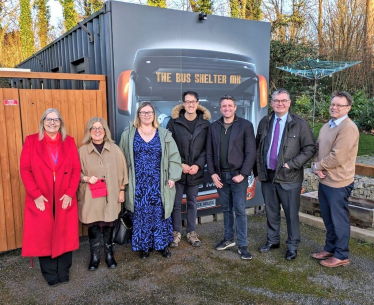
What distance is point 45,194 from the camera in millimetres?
3084

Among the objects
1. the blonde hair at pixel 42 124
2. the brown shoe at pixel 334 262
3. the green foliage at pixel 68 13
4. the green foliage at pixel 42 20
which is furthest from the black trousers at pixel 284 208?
the green foliage at pixel 42 20

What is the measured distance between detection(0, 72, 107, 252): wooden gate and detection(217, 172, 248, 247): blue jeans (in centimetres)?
206

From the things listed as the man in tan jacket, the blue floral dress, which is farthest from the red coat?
the man in tan jacket

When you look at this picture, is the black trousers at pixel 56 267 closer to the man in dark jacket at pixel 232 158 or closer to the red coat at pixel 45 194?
the red coat at pixel 45 194

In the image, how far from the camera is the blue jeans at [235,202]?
3727 millimetres

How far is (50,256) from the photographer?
321 centimetres

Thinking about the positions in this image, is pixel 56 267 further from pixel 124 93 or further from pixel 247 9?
pixel 247 9

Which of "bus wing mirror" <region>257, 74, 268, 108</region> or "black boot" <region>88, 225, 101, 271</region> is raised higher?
"bus wing mirror" <region>257, 74, 268, 108</region>

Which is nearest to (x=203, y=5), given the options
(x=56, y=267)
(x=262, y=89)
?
(x=262, y=89)

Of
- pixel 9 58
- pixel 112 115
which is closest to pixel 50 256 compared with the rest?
pixel 112 115

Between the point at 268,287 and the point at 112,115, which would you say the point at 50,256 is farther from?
the point at 268,287

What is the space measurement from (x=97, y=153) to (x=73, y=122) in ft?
3.19

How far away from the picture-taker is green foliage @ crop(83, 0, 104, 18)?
1763 centimetres

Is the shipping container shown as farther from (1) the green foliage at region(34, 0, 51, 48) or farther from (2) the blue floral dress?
(1) the green foliage at region(34, 0, 51, 48)
